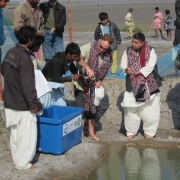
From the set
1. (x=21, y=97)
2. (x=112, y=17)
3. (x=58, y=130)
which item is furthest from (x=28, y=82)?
(x=112, y=17)

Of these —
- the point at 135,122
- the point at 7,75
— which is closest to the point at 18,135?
the point at 7,75

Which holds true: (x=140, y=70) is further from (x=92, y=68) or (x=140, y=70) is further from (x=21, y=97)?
(x=21, y=97)

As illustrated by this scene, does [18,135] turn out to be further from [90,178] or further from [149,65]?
[149,65]

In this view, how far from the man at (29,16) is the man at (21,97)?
7.73ft

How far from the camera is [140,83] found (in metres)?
7.17

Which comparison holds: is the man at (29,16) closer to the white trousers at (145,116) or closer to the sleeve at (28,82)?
the white trousers at (145,116)

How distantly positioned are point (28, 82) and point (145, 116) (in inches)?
99.7

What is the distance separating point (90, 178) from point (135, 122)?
65.0 inches

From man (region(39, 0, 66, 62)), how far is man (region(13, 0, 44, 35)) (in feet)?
1.97

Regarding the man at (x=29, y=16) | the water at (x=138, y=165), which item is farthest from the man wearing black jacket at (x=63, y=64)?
the man at (x=29, y=16)

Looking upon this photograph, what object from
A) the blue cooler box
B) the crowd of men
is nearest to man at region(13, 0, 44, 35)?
the crowd of men

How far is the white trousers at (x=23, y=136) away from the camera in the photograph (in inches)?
226

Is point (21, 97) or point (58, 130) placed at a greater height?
point (21, 97)

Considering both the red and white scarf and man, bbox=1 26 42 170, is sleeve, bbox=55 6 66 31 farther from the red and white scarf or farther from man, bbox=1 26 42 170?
man, bbox=1 26 42 170
